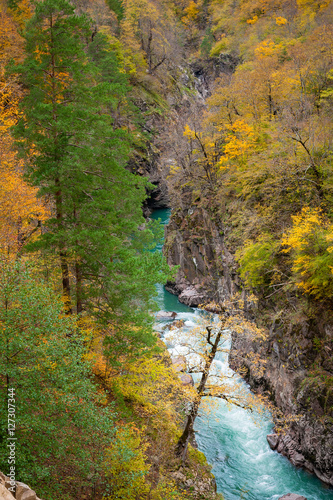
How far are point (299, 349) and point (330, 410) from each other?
2.45m

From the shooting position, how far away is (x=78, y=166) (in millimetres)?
9219

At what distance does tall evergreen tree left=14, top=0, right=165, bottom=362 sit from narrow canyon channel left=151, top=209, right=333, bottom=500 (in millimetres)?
5780

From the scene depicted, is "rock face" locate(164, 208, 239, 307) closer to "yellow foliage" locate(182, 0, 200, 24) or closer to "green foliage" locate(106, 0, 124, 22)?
"green foliage" locate(106, 0, 124, 22)

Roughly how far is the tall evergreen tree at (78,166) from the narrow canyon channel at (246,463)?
5780 mm

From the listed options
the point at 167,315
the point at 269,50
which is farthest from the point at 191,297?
the point at 269,50

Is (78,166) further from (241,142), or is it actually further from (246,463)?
(246,463)

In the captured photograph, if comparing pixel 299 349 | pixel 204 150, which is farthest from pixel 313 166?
pixel 204 150

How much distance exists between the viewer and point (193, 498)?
1012 centimetres

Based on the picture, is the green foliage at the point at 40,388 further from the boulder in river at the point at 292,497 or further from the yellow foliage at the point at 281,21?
the yellow foliage at the point at 281,21

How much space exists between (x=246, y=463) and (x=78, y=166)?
14.3m

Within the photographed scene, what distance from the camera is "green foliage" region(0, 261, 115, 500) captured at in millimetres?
5594

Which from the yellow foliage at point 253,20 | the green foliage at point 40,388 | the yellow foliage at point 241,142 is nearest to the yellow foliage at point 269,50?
the yellow foliage at point 241,142

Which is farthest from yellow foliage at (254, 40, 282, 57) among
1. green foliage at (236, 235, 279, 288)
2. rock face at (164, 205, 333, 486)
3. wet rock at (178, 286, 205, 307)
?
wet rock at (178, 286, 205, 307)

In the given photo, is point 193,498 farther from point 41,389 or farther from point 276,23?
point 276,23
